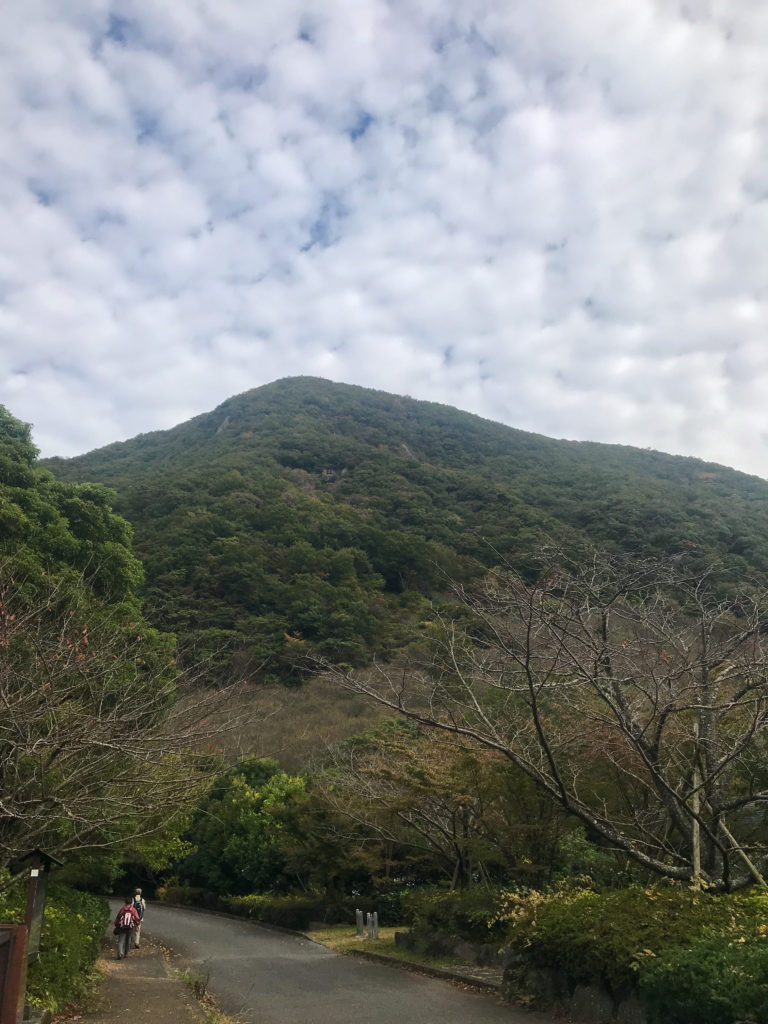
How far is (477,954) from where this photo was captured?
42.3 feet

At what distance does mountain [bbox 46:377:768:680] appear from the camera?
4353 cm

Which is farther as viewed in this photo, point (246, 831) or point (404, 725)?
point (404, 725)

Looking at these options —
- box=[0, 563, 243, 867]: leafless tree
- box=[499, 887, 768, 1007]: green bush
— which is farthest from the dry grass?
box=[499, 887, 768, 1007]: green bush

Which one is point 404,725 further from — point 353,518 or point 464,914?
point 353,518

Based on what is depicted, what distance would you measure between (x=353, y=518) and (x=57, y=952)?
5336 cm

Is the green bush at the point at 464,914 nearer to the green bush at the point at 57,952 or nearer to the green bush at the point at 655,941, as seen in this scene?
the green bush at the point at 655,941

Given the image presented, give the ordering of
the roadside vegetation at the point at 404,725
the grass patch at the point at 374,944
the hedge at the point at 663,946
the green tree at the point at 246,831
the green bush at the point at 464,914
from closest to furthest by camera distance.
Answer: the hedge at the point at 663,946 < the roadside vegetation at the point at 404,725 < the green bush at the point at 464,914 < the grass patch at the point at 374,944 < the green tree at the point at 246,831

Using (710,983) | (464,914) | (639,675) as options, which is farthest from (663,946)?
(464,914)

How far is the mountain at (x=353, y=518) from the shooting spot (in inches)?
1714

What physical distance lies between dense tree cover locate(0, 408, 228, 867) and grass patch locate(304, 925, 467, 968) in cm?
538

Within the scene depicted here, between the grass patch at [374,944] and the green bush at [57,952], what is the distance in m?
6.03

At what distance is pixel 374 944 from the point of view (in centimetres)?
1644

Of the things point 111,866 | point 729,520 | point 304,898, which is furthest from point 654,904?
point 729,520

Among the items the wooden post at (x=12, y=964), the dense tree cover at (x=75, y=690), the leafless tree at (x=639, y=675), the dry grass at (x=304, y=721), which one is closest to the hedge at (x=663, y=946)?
the leafless tree at (x=639, y=675)
